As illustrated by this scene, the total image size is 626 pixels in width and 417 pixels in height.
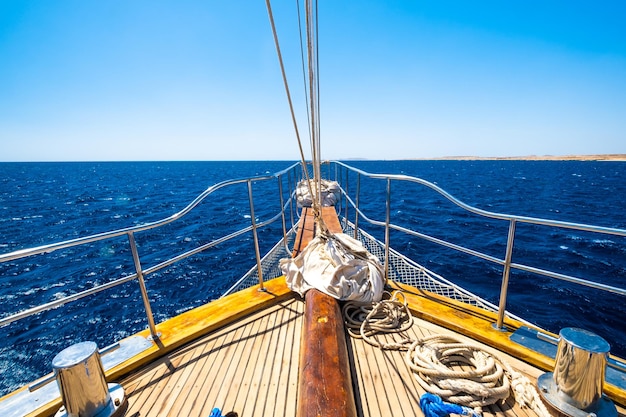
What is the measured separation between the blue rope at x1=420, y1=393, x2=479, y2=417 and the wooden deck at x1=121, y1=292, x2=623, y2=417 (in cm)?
6

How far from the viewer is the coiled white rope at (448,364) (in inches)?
70.3

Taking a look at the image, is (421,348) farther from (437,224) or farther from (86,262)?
(437,224)

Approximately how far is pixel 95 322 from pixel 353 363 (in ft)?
22.2

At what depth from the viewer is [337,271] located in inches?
107

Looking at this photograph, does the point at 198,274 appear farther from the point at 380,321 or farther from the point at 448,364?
the point at 448,364

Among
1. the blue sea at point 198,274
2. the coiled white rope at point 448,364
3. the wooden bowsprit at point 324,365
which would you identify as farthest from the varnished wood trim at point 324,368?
the blue sea at point 198,274

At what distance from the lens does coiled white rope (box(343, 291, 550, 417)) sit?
179cm

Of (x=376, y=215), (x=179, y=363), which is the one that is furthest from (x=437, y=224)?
(x=179, y=363)

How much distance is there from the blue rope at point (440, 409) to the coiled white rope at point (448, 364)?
0.19ft

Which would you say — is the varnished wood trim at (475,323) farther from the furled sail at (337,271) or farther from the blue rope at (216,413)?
the blue rope at (216,413)

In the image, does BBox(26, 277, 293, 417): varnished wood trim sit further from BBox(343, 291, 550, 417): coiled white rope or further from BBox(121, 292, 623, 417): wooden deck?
BBox(343, 291, 550, 417): coiled white rope

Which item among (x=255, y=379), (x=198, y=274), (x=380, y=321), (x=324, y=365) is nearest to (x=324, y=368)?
(x=324, y=365)

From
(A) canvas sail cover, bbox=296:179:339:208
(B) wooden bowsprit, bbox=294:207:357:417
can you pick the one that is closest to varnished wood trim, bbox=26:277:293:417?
(B) wooden bowsprit, bbox=294:207:357:417

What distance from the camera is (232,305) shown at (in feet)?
9.41
